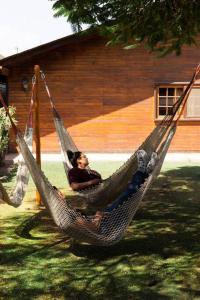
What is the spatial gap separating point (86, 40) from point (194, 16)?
8.96 m

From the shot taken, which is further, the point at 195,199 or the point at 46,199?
the point at 195,199

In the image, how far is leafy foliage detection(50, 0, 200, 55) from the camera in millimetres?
6098

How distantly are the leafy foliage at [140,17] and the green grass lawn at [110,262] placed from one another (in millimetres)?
2589

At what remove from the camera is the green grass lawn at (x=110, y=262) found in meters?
4.10

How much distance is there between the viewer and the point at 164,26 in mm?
6316

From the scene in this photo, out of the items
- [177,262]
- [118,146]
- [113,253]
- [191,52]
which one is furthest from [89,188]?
[191,52]

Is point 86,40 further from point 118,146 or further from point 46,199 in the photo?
point 46,199

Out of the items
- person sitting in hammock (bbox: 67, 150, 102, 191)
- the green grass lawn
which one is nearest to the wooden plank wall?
the green grass lawn

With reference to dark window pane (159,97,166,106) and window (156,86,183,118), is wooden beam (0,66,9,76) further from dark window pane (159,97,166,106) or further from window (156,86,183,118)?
dark window pane (159,97,166,106)

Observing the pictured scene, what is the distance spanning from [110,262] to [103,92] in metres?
10.8

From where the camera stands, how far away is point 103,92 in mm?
15203

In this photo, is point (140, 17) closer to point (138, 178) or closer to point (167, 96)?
point (138, 178)

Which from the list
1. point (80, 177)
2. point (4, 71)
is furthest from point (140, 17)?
point (4, 71)

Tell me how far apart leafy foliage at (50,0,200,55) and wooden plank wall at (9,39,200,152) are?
850 cm
